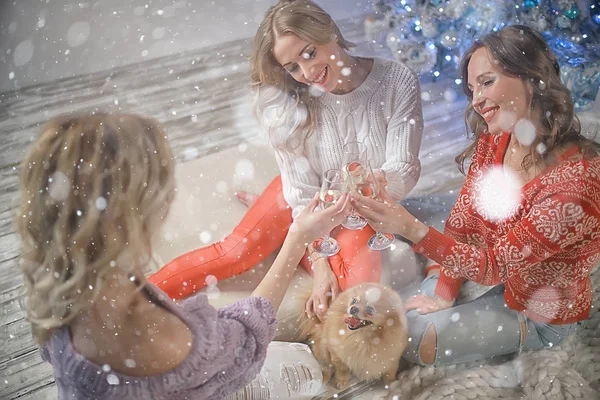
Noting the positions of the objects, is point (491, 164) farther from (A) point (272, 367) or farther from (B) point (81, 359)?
(B) point (81, 359)

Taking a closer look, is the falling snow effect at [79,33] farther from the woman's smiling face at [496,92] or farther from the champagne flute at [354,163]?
the woman's smiling face at [496,92]

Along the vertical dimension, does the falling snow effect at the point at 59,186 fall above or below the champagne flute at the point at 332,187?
above

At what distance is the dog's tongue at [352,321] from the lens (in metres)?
0.81

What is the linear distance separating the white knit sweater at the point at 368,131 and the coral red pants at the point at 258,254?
0.03 meters

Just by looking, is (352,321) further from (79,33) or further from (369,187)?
(79,33)

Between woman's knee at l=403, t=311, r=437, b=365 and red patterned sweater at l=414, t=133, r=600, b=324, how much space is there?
4 centimetres

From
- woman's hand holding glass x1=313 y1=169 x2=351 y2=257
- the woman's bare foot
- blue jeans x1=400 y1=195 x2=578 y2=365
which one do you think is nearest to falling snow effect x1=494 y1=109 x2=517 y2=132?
blue jeans x1=400 y1=195 x2=578 y2=365

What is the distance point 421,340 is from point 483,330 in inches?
4.1

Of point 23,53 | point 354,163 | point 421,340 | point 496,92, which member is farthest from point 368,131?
point 23,53

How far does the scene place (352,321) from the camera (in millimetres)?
813

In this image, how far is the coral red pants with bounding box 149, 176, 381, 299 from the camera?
0.80 m

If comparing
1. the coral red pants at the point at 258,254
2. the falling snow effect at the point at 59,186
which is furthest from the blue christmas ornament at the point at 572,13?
the falling snow effect at the point at 59,186

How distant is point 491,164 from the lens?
0.85m

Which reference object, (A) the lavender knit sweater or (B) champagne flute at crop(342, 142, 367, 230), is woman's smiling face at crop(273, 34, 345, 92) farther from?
(A) the lavender knit sweater
